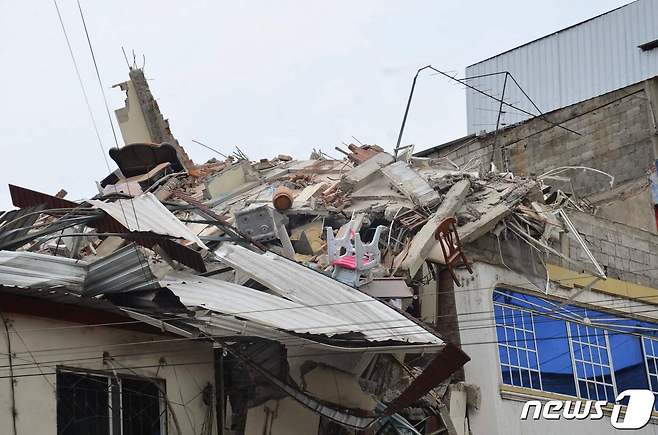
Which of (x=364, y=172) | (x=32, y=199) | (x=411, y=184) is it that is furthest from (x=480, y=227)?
(x=32, y=199)

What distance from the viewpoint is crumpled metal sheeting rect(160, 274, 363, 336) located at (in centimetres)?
1123

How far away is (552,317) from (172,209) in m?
6.11

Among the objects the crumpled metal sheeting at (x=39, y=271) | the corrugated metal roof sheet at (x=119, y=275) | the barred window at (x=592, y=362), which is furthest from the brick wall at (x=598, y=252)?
the crumpled metal sheeting at (x=39, y=271)

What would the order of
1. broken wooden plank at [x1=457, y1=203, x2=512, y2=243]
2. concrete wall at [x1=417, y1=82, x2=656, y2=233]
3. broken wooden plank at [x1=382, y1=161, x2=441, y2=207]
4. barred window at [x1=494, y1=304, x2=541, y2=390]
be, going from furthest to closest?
concrete wall at [x1=417, y1=82, x2=656, y2=233] < broken wooden plank at [x1=382, y1=161, x2=441, y2=207] < barred window at [x1=494, y1=304, x2=541, y2=390] < broken wooden plank at [x1=457, y1=203, x2=512, y2=243]

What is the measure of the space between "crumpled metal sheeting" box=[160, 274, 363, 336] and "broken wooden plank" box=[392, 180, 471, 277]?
3.44 m

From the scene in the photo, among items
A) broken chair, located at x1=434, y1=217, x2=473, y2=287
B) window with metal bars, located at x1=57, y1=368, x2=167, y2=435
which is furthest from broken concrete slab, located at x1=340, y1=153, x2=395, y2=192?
window with metal bars, located at x1=57, y1=368, x2=167, y2=435

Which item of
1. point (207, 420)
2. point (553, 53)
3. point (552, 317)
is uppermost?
point (553, 53)

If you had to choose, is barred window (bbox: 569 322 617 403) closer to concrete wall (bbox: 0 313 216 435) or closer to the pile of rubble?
the pile of rubble

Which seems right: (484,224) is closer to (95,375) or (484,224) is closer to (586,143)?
(95,375)

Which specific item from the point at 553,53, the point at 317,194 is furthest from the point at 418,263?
the point at 553,53

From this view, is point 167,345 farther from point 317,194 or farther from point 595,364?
point 595,364

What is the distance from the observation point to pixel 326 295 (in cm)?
1227

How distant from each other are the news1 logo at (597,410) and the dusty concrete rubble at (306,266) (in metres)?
1.52

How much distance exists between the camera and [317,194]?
17.6m
